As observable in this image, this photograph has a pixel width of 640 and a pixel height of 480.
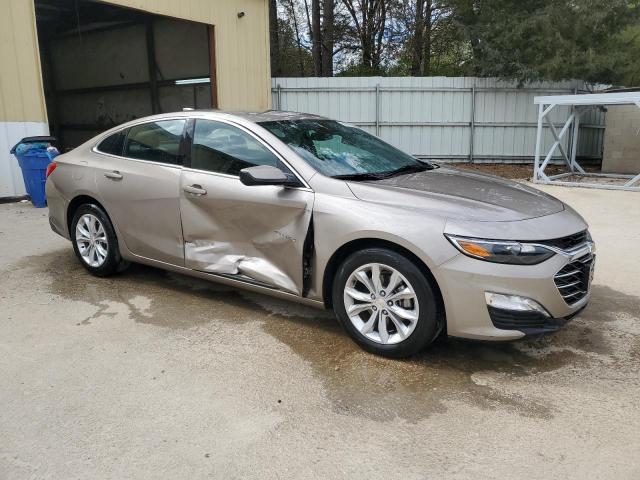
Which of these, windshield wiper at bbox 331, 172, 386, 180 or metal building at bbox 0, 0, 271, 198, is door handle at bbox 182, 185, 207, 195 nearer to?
windshield wiper at bbox 331, 172, 386, 180

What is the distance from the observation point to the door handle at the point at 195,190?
4.09 metres

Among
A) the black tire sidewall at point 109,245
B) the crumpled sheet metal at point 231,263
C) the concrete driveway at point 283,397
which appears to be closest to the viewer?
the concrete driveway at point 283,397

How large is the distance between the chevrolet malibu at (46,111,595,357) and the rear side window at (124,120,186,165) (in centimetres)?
1

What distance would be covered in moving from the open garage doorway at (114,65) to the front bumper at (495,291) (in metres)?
10.5

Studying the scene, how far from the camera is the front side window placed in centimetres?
395

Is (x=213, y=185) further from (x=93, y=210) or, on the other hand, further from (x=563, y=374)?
(x=563, y=374)

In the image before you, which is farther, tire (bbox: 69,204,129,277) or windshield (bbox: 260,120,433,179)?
tire (bbox: 69,204,129,277)

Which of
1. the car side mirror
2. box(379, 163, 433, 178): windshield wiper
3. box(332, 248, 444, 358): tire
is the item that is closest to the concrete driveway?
box(332, 248, 444, 358): tire

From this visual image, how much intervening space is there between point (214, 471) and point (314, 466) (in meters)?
0.44

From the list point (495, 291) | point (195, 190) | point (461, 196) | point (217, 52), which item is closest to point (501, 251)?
point (495, 291)

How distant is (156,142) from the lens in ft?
15.0

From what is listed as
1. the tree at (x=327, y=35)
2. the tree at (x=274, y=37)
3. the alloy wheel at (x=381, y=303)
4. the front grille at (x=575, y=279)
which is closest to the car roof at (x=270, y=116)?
the alloy wheel at (x=381, y=303)

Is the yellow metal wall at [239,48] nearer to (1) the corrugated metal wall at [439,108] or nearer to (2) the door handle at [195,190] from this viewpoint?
(1) the corrugated metal wall at [439,108]

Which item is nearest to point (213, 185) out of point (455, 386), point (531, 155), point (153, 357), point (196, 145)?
point (196, 145)
